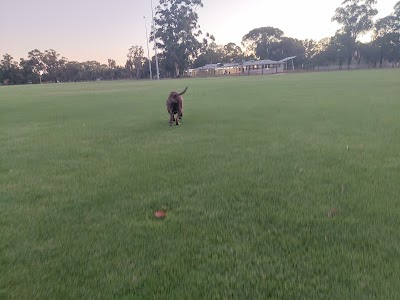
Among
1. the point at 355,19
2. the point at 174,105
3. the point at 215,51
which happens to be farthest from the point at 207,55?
the point at 174,105

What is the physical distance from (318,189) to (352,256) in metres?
1.59

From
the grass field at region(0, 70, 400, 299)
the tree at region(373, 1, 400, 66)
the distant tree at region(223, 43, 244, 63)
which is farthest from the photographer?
the distant tree at region(223, 43, 244, 63)

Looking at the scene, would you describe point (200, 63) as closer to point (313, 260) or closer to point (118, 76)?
point (118, 76)

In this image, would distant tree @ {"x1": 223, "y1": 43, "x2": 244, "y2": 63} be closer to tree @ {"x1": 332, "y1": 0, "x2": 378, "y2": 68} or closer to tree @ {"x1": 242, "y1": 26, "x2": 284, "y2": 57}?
tree @ {"x1": 242, "y1": 26, "x2": 284, "y2": 57}

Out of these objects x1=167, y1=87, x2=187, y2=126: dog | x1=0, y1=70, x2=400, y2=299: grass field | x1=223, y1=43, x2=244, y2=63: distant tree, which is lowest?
x1=0, y1=70, x2=400, y2=299: grass field

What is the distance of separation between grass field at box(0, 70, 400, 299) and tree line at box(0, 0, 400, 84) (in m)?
85.9

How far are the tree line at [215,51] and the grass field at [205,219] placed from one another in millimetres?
85929

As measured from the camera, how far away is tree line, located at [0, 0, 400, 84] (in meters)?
82.9

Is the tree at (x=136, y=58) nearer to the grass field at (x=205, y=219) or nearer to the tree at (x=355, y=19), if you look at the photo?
the tree at (x=355, y=19)

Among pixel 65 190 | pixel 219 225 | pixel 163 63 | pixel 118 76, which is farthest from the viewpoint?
pixel 118 76

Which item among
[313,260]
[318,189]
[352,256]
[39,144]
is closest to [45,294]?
[313,260]

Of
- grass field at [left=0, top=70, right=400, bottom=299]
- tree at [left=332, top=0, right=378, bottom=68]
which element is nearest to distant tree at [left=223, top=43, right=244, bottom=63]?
tree at [left=332, top=0, right=378, bottom=68]

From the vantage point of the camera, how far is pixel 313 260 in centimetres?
284

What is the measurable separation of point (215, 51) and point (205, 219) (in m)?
108
